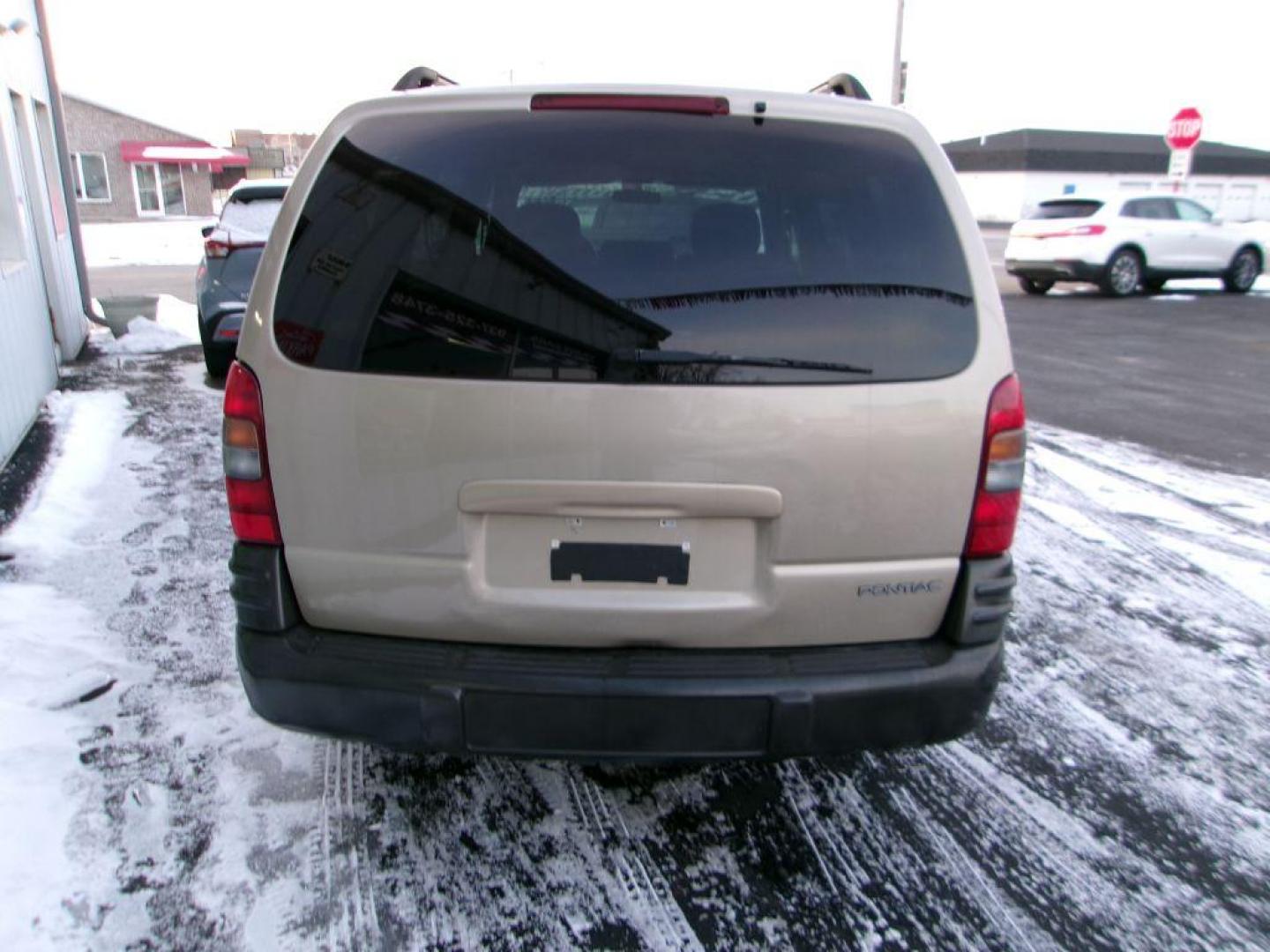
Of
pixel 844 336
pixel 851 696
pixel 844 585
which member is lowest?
pixel 851 696

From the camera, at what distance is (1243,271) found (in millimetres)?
17438

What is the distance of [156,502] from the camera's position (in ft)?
17.1

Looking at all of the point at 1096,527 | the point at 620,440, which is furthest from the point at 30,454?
the point at 1096,527

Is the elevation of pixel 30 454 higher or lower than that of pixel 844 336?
lower

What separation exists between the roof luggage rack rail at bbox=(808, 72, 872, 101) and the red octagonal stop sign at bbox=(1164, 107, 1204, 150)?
18997 mm

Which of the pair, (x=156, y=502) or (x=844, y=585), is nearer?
(x=844, y=585)

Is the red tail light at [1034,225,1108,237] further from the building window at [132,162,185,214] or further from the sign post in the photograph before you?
the building window at [132,162,185,214]

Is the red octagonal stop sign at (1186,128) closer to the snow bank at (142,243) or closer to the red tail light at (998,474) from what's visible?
the red tail light at (998,474)

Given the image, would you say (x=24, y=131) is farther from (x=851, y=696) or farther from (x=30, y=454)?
(x=851, y=696)

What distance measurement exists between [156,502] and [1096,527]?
17.2ft

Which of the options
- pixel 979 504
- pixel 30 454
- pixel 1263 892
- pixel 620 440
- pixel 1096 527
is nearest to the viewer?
pixel 620 440

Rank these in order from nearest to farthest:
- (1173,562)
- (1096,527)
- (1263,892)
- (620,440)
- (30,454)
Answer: (620,440)
(1263,892)
(1173,562)
(1096,527)
(30,454)

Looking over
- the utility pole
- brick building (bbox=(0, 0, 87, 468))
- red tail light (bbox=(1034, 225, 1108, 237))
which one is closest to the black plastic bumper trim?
brick building (bbox=(0, 0, 87, 468))

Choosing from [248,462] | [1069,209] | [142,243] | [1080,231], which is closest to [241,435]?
[248,462]
